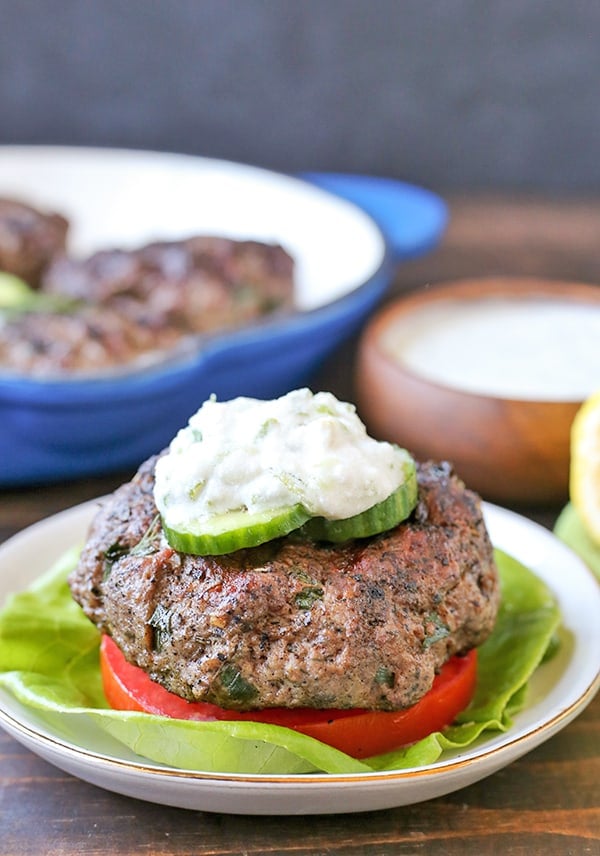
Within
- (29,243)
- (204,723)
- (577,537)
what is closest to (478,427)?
(577,537)

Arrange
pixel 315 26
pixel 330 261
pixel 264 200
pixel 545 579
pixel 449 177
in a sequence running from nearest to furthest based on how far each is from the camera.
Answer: pixel 545 579 → pixel 330 261 → pixel 264 200 → pixel 315 26 → pixel 449 177

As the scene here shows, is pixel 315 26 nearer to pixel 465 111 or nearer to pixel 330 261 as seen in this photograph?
pixel 465 111

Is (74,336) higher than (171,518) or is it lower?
lower

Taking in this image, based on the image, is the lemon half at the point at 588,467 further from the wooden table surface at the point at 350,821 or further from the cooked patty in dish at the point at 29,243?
the cooked patty in dish at the point at 29,243

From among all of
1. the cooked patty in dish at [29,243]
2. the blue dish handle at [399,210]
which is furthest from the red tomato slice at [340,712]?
the cooked patty in dish at [29,243]

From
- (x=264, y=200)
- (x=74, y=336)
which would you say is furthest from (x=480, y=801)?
(x=264, y=200)

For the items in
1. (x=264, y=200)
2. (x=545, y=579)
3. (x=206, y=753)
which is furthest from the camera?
(x=264, y=200)

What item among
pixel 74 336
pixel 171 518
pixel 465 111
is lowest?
pixel 465 111

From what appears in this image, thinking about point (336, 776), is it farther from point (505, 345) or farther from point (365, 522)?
point (505, 345)
